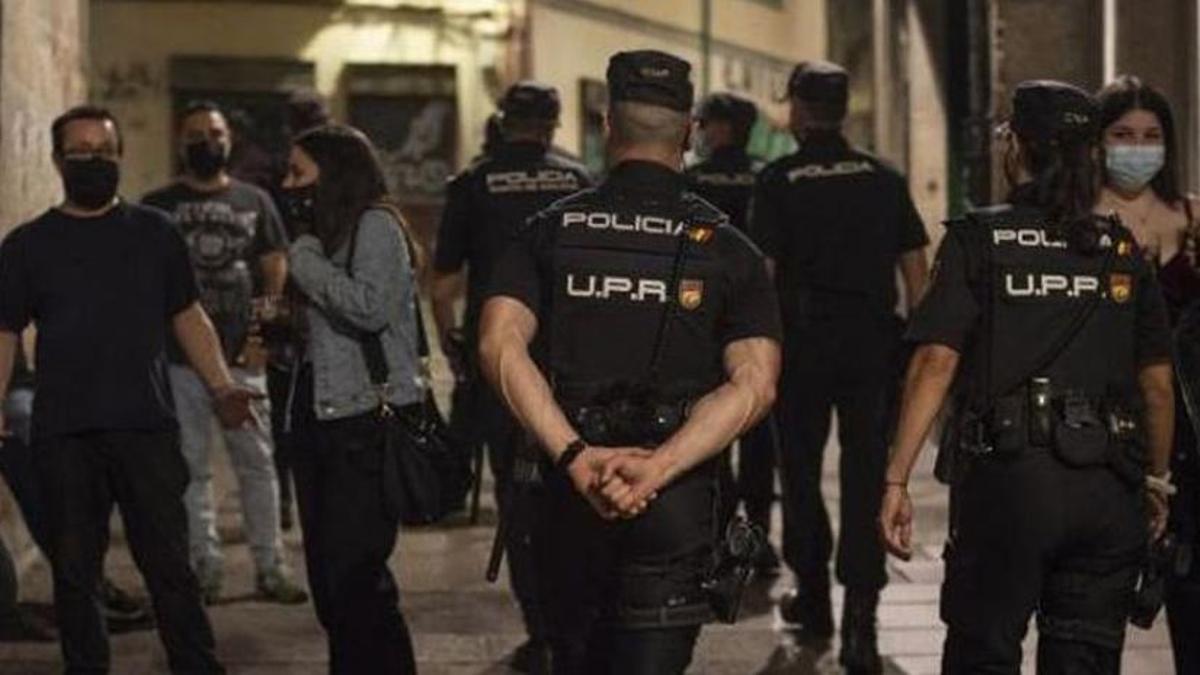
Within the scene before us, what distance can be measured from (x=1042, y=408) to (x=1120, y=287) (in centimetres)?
35

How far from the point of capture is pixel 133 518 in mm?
6309

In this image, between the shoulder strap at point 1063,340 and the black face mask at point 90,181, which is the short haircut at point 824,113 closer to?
the black face mask at point 90,181

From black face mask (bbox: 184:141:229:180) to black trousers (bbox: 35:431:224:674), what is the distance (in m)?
2.22

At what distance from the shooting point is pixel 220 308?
8438 mm

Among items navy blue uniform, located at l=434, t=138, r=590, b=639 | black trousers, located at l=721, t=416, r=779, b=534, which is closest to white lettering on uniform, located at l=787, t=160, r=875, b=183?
navy blue uniform, located at l=434, t=138, r=590, b=639

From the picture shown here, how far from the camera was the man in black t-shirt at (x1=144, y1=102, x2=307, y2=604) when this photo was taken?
27.3ft

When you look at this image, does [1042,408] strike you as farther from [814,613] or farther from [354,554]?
[814,613]

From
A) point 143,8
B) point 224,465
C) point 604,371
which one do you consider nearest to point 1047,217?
point 604,371

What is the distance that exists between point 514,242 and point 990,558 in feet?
4.28

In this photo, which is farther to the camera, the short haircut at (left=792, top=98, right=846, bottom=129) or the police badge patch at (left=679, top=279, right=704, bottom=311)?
the short haircut at (left=792, top=98, right=846, bottom=129)

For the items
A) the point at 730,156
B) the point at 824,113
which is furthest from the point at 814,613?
the point at 730,156

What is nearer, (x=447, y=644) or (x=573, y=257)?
(x=573, y=257)

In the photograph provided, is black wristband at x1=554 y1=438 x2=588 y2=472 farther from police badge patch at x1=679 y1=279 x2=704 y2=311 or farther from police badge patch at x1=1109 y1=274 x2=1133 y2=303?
police badge patch at x1=1109 y1=274 x2=1133 y2=303

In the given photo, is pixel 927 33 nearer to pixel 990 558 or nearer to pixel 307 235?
pixel 307 235
